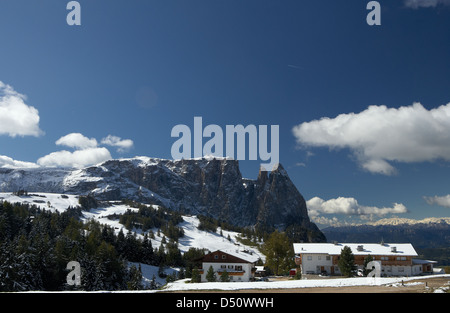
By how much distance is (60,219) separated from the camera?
156m

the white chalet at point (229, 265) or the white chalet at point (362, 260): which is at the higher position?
the white chalet at point (362, 260)

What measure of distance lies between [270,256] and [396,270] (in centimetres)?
2616

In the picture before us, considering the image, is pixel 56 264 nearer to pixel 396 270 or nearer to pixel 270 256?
pixel 270 256

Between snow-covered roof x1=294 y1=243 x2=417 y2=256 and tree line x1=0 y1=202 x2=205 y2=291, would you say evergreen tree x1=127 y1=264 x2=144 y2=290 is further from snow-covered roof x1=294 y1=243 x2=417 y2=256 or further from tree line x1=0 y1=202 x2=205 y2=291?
snow-covered roof x1=294 y1=243 x2=417 y2=256

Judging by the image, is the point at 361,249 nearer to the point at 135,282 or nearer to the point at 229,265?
the point at 229,265

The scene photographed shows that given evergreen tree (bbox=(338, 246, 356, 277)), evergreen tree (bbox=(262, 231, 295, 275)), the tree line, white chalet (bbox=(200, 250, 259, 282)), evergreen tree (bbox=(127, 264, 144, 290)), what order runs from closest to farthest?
evergreen tree (bbox=(338, 246, 356, 277)) < the tree line < evergreen tree (bbox=(262, 231, 295, 275)) < evergreen tree (bbox=(127, 264, 144, 290)) < white chalet (bbox=(200, 250, 259, 282))

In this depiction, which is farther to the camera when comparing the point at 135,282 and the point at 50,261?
the point at 50,261

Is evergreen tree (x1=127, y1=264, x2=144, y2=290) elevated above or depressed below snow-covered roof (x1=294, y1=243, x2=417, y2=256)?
below

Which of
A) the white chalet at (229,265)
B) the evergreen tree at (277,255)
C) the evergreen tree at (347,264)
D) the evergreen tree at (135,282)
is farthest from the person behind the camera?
the white chalet at (229,265)

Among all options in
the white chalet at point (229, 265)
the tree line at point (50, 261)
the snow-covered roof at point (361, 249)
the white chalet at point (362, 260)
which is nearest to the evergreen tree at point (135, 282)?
the tree line at point (50, 261)

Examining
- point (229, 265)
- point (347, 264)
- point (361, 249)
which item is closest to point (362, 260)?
point (361, 249)

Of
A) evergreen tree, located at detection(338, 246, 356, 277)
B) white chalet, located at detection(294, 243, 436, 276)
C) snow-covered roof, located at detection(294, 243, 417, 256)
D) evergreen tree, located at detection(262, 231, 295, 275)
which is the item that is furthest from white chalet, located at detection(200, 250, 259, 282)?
evergreen tree, located at detection(338, 246, 356, 277)

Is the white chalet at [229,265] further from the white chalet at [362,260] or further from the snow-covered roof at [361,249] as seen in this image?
the white chalet at [362,260]
